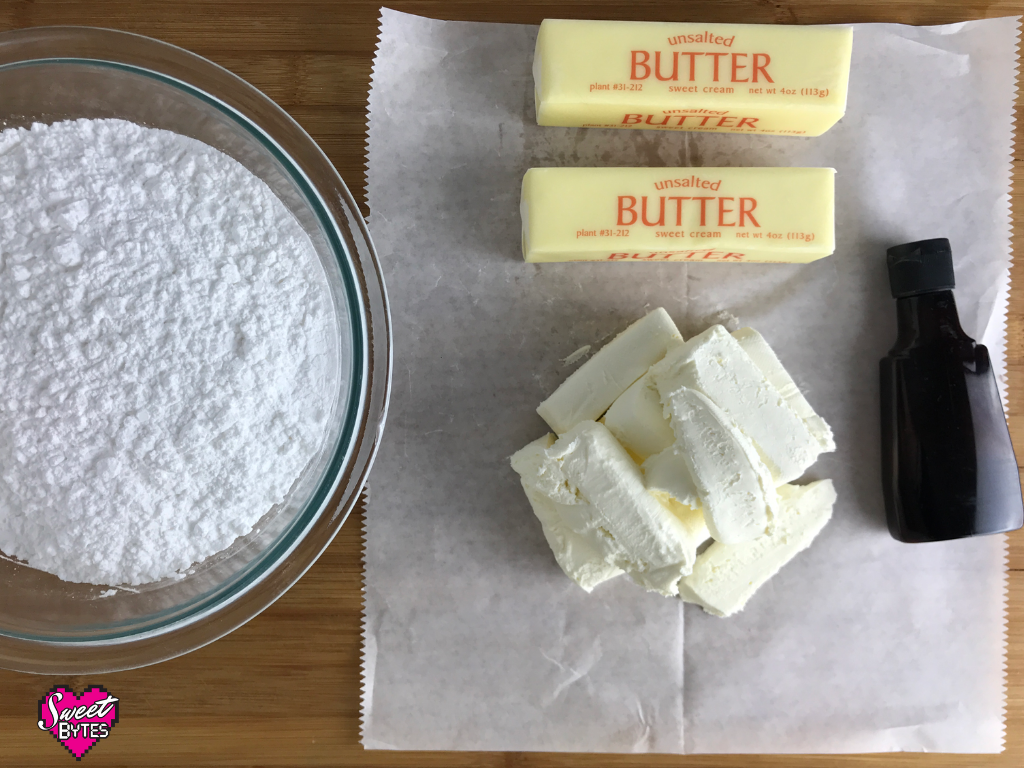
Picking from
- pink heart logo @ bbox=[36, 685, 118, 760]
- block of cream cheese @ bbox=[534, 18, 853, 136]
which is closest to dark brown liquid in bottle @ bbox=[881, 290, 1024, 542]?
block of cream cheese @ bbox=[534, 18, 853, 136]

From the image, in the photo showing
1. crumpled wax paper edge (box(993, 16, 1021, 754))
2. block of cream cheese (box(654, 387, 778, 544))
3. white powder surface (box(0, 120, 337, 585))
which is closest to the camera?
white powder surface (box(0, 120, 337, 585))

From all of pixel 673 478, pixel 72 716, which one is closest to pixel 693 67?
pixel 673 478

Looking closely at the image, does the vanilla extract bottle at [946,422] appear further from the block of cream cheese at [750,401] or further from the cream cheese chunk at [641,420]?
the cream cheese chunk at [641,420]

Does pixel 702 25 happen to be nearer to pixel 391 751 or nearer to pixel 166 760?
pixel 391 751

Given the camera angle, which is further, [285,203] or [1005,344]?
[1005,344]

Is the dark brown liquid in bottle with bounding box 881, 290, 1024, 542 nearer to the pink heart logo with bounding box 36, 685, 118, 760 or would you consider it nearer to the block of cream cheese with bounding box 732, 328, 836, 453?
the block of cream cheese with bounding box 732, 328, 836, 453

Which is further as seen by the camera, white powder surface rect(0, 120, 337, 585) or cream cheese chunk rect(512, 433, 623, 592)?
cream cheese chunk rect(512, 433, 623, 592)

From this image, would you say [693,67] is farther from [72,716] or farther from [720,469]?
[72,716]

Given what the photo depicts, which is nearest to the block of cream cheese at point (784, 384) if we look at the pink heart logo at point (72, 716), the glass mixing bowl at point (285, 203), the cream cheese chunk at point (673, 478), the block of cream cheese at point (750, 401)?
the block of cream cheese at point (750, 401)
